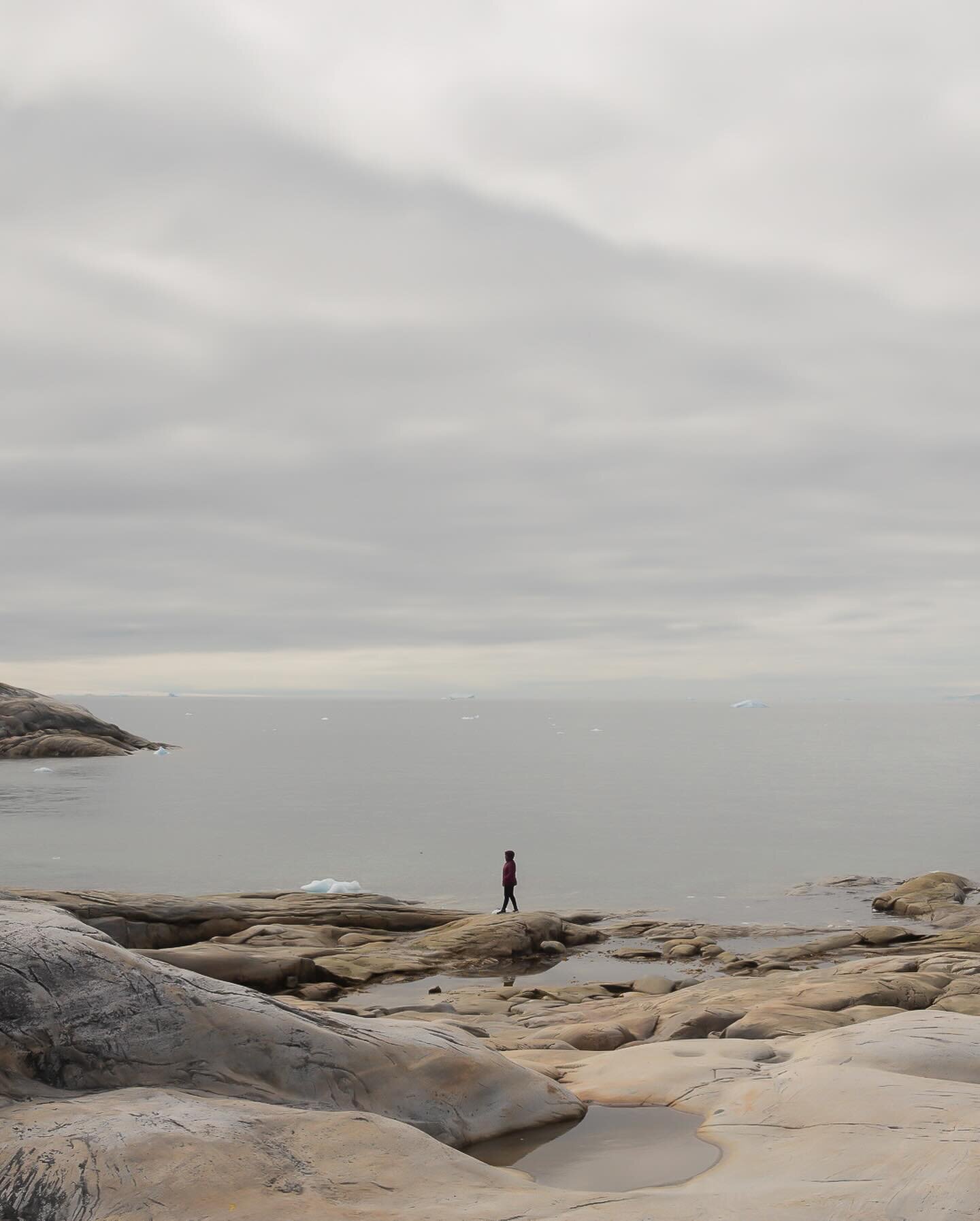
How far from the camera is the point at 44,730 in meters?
114

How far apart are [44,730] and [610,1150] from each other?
118m

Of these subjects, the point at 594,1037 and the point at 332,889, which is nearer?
the point at 594,1037

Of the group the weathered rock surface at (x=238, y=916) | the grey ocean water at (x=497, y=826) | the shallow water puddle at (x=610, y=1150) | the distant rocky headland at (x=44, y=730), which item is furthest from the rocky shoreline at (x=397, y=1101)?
the distant rocky headland at (x=44, y=730)

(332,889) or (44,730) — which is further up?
(44,730)

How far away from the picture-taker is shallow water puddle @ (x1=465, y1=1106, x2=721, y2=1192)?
26.8ft

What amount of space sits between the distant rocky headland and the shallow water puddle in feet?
373

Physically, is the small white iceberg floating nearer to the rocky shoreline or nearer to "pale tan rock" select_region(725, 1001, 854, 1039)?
the rocky shoreline

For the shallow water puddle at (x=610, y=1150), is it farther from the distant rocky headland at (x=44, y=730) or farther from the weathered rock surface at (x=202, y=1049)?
the distant rocky headland at (x=44, y=730)

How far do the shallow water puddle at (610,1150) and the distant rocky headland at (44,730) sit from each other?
11372cm

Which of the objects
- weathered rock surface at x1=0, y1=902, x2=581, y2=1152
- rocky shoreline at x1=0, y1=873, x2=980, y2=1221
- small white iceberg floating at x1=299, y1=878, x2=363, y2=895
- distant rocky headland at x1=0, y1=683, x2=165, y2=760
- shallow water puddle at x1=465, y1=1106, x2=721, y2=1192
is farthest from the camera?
distant rocky headland at x1=0, y1=683, x2=165, y2=760

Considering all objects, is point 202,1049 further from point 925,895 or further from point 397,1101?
point 925,895

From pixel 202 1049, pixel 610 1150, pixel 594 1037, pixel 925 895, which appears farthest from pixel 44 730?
pixel 610 1150

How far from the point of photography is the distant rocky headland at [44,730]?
364 feet

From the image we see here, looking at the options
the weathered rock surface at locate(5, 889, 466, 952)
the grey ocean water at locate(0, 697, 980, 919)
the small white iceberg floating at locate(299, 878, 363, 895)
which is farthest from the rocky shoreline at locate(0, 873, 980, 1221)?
the grey ocean water at locate(0, 697, 980, 919)
